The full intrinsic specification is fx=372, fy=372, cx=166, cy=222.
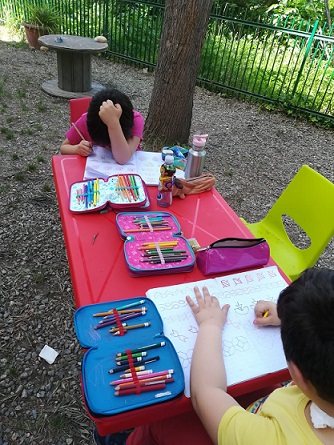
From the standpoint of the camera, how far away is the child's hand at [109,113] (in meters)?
2.16

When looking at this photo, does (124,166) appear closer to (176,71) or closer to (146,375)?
(146,375)

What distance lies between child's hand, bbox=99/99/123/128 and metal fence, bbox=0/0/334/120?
4.85 metres

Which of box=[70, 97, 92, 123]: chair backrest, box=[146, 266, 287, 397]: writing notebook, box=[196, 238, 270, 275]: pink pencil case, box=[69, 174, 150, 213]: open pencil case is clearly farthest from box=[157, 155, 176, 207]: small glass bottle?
box=[70, 97, 92, 123]: chair backrest

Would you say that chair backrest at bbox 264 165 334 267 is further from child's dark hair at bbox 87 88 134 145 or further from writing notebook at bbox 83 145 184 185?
child's dark hair at bbox 87 88 134 145

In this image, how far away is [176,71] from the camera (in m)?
4.05

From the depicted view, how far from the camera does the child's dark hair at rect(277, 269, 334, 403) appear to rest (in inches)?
31.5

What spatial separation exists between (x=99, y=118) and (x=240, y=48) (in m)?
5.70

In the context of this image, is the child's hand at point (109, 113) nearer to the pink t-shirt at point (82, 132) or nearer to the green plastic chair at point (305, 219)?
the pink t-shirt at point (82, 132)

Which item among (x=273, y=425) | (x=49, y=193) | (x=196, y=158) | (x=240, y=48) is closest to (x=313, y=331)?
(x=273, y=425)

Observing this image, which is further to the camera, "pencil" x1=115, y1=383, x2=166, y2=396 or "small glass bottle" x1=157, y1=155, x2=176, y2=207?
"small glass bottle" x1=157, y1=155, x2=176, y2=207

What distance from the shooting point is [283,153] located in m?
5.03

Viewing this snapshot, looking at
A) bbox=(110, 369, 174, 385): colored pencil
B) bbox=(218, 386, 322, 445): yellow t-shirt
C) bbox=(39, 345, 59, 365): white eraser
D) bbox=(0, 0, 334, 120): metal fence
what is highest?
bbox=(218, 386, 322, 445): yellow t-shirt

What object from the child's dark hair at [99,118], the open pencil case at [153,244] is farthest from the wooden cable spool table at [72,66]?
the open pencil case at [153,244]

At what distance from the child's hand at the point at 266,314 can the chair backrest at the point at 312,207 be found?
3.05ft
